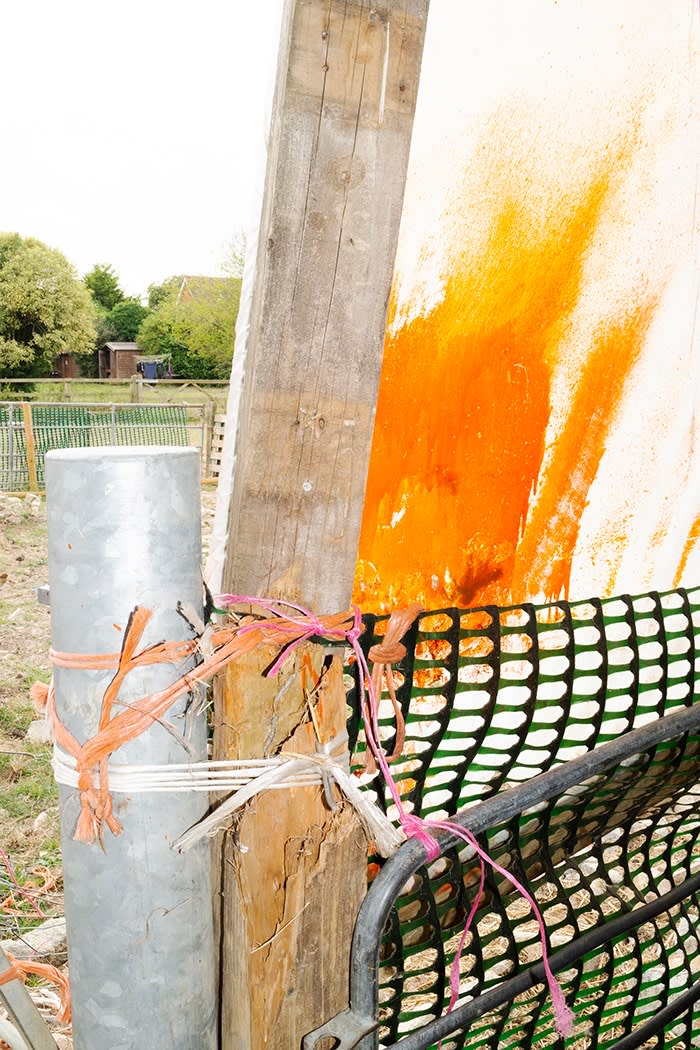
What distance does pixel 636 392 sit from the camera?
2822 mm

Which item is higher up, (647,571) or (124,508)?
(124,508)

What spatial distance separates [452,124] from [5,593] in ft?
23.8

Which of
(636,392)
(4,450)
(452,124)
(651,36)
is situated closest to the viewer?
(452,124)

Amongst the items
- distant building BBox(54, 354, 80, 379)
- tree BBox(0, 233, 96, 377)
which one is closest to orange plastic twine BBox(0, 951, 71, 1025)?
tree BBox(0, 233, 96, 377)

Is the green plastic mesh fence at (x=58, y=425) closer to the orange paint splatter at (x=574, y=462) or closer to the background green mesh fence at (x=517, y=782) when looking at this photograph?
the orange paint splatter at (x=574, y=462)

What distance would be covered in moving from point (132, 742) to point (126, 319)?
63.6 meters

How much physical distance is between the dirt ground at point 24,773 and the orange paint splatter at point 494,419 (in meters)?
1.17

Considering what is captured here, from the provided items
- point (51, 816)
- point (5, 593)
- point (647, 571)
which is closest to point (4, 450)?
point (5, 593)

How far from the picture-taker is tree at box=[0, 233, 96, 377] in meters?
44.2

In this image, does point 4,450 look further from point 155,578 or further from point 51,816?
point 155,578

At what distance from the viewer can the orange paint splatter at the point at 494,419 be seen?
2.20 meters

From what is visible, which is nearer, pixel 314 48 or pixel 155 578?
pixel 155 578

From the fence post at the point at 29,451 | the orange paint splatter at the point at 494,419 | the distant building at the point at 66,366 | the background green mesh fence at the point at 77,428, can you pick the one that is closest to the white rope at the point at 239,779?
the orange paint splatter at the point at 494,419

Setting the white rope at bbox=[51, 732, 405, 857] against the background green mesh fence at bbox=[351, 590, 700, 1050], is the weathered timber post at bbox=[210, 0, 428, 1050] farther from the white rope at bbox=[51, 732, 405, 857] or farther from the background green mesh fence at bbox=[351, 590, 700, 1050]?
the background green mesh fence at bbox=[351, 590, 700, 1050]
